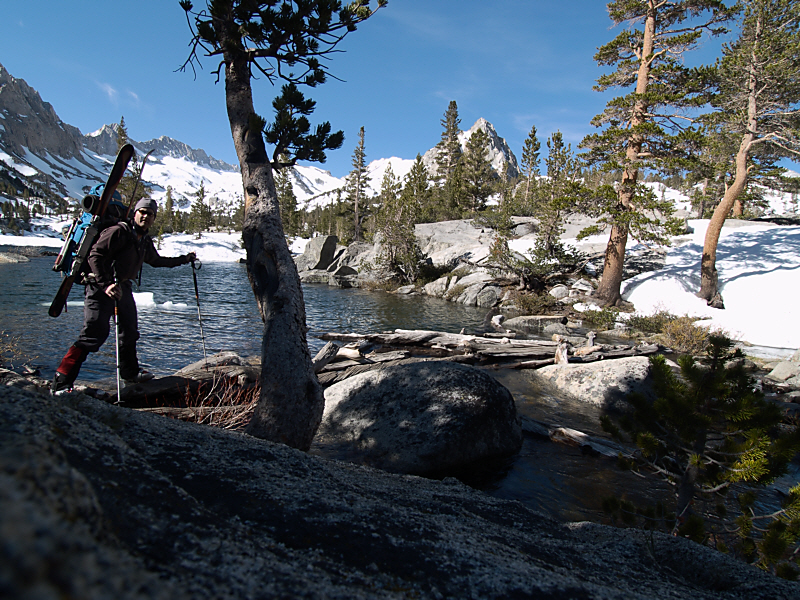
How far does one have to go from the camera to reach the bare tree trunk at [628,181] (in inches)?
640

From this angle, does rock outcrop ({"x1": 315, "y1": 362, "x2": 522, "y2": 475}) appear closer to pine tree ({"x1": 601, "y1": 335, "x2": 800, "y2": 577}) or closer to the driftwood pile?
pine tree ({"x1": 601, "y1": 335, "x2": 800, "y2": 577})

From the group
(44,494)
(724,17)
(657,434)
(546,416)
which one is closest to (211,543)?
(44,494)

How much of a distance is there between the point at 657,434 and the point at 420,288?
2568 cm

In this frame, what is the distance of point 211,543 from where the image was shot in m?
1.25

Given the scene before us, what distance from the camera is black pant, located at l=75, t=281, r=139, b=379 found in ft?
15.8

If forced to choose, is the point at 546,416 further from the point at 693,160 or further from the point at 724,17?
the point at 724,17

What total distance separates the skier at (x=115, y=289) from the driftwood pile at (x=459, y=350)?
12.9ft

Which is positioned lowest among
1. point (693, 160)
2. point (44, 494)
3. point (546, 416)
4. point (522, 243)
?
point (546, 416)

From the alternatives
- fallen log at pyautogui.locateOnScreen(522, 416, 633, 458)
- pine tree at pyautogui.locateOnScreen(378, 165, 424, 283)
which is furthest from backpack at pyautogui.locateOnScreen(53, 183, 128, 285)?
pine tree at pyautogui.locateOnScreen(378, 165, 424, 283)

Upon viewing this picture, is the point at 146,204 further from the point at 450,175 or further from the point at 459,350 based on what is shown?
the point at 450,175

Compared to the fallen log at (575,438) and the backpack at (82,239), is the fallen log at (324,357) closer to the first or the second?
the fallen log at (575,438)

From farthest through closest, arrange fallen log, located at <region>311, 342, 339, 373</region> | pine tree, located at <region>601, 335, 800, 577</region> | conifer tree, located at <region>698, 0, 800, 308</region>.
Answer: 1. conifer tree, located at <region>698, 0, 800, 308</region>
2. fallen log, located at <region>311, 342, 339, 373</region>
3. pine tree, located at <region>601, 335, 800, 577</region>

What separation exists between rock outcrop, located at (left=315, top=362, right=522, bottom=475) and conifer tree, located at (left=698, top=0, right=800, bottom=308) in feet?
53.8

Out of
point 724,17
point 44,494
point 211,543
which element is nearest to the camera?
point 44,494
